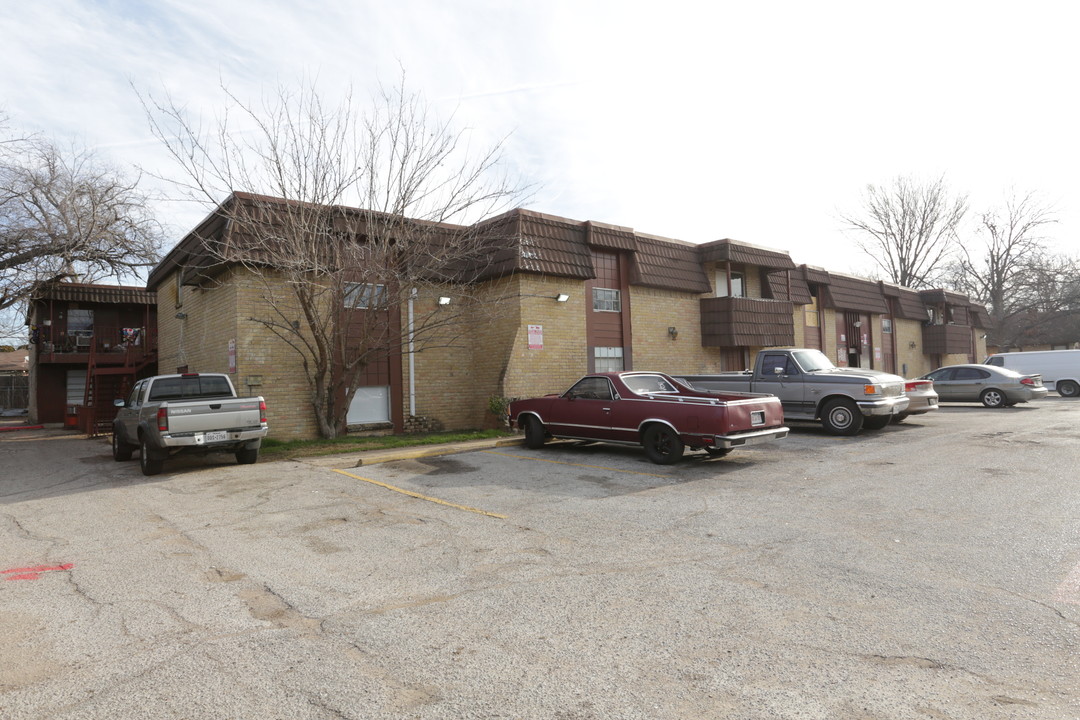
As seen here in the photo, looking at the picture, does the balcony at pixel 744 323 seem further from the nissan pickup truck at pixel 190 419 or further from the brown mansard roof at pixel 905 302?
the nissan pickup truck at pixel 190 419

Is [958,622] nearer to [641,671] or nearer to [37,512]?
[641,671]

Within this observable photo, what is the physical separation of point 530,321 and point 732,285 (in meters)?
9.90

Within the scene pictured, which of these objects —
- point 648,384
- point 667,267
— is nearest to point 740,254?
point 667,267

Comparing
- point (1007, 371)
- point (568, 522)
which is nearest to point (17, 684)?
point (568, 522)

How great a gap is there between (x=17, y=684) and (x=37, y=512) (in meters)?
5.90

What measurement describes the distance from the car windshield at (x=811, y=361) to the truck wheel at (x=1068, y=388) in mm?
18678

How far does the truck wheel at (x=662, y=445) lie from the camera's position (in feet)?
34.2

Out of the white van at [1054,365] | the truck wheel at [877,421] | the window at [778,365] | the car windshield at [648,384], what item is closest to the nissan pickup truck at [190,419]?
the car windshield at [648,384]

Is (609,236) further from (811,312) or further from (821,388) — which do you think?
(811,312)

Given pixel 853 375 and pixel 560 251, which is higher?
pixel 560 251

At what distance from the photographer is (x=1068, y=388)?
87.0 feet

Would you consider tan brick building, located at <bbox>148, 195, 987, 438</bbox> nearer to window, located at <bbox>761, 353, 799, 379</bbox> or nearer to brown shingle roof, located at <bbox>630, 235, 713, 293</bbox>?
brown shingle roof, located at <bbox>630, 235, 713, 293</bbox>

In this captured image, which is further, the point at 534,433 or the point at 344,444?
the point at 344,444

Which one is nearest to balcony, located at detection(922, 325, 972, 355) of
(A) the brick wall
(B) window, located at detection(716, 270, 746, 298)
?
(B) window, located at detection(716, 270, 746, 298)
